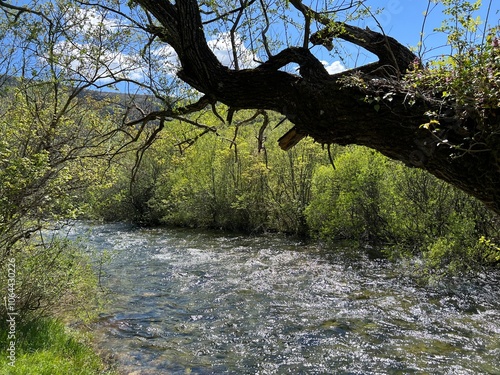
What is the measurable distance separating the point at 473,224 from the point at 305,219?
9317mm

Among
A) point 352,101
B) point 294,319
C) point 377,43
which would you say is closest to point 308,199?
point 294,319

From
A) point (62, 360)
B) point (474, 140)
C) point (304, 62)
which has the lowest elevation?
point (62, 360)

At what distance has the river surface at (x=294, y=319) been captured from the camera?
6617 mm

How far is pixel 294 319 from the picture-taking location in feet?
27.9

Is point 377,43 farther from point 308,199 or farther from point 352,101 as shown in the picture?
point 308,199

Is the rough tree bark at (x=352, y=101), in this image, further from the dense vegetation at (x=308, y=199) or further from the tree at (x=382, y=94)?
the dense vegetation at (x=308, y=199)

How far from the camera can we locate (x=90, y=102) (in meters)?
8.77

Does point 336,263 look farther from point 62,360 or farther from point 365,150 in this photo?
point 62,360

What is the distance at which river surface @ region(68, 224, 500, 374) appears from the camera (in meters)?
6.62

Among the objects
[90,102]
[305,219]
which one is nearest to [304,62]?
[90,102]

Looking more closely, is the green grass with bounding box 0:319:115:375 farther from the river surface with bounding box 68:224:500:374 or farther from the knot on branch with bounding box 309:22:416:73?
the knot on branch with bounding box 309:22:416:73

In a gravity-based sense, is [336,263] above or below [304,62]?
below

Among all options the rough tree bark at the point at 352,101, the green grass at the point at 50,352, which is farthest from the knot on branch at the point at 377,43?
the green grass at the point at 50,352

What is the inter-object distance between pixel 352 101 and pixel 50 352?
5198 millimetres
